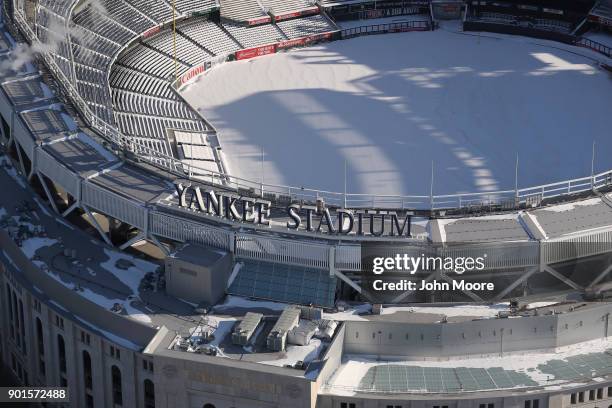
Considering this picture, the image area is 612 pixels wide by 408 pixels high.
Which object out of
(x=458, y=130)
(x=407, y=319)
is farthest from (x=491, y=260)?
(x=458, y=130)

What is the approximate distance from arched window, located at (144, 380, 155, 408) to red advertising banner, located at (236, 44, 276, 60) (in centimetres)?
6956

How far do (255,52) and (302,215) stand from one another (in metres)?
60.8

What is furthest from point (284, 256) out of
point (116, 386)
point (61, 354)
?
point (61, 354)

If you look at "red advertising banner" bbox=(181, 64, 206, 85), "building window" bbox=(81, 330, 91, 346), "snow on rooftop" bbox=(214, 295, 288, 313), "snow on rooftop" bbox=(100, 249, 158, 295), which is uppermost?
"red advertising banner" bbox=(181, 64, 206, 85)

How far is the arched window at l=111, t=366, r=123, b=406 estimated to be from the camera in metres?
73.9

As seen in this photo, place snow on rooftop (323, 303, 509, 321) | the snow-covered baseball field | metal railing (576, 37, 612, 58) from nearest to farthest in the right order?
snow on rooftop (323, 303, 509, 321)
the snow-covered baseball field
metal railing (576, 37, 612, 58)

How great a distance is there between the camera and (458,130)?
116688 millimetres

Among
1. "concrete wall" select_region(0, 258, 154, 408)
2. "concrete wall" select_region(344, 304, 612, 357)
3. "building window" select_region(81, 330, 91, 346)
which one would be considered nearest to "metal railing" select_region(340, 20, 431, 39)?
"concrete wall" select_region(0, 258, 154, 408)

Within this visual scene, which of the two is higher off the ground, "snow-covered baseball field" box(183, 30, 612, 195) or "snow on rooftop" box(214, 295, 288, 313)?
"snow-covered baseball field" box(183, 30, 612, 195)

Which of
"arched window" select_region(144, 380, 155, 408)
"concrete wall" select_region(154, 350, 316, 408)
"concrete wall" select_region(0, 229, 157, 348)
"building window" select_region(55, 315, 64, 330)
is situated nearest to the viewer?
"concrete wall" select_region(154, 350, 316, 408)

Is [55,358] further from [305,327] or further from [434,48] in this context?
[434,48]

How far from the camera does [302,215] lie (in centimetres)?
7981

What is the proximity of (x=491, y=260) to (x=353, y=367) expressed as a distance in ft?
37.9

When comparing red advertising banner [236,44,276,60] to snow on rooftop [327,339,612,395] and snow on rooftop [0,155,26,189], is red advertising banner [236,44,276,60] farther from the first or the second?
snow on rooftop [327,339,612,395]
